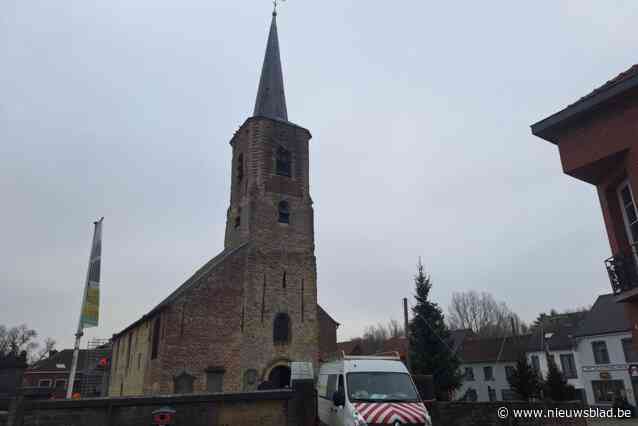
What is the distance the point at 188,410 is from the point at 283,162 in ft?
53.4

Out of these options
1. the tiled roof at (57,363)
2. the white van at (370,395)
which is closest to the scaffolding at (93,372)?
the tiled roof at (57,363)

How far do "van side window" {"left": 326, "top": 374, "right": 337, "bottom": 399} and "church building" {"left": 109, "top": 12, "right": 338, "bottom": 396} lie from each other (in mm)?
8606

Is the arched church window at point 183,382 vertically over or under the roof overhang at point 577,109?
under

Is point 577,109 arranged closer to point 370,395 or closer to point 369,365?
point 369,365

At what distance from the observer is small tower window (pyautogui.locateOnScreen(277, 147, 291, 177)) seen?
2419cm

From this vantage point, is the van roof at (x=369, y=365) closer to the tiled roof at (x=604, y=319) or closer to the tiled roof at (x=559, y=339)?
the tiled roof at (x=559, y=339)

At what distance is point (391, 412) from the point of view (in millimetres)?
8938

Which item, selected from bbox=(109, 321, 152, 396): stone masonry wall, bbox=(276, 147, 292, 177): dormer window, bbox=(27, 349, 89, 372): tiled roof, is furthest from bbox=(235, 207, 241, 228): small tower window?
bbox=(27, 349, 89, 372): tiled roof

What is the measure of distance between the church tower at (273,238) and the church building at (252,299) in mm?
51

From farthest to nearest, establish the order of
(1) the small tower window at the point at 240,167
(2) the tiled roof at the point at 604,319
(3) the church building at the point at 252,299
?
(2) the tiled roof at the point at 604,319
(1) the small tower window at the point at 240,167
(3) the church building at the point at 252,299

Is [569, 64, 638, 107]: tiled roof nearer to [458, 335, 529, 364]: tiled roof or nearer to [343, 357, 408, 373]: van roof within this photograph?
[343, 357, 408, 373]: van roof

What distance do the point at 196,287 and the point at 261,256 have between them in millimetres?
3642

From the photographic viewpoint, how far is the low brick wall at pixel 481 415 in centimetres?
1205

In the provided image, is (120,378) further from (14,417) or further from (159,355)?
(14,417)
